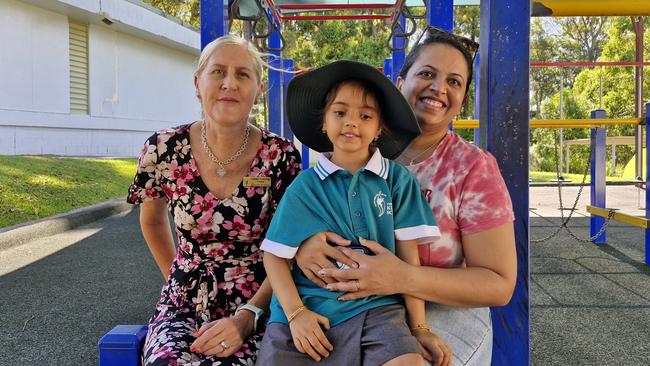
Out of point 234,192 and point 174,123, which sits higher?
point 174,123

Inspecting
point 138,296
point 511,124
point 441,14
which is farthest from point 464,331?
point 138,296

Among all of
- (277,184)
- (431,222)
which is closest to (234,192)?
(277,184)

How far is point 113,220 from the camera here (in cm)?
695

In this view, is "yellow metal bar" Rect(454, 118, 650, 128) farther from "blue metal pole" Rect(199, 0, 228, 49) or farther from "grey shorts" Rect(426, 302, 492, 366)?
"grey shorts" Rect(426, 302, 492, 366)

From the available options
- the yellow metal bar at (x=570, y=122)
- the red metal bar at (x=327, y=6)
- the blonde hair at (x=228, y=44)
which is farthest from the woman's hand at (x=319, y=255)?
the red metal bar at (x=327, y=6)

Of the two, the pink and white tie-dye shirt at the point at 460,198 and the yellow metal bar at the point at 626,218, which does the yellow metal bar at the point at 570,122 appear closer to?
Answer: the yellow metal bar at the point at 626,218

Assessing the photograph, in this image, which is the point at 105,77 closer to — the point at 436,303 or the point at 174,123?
the point at 174,123

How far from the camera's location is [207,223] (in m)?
1.78

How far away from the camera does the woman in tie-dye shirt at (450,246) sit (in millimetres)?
1333

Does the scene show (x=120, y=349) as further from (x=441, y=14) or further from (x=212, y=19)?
(x=441, y=14)

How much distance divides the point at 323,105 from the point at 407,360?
29.6 inches

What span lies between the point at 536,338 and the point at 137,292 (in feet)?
8.32

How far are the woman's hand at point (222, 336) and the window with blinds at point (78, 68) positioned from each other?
12.2 m

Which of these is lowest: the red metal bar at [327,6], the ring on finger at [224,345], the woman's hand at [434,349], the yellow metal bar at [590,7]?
the ring on finger at [224,345]
